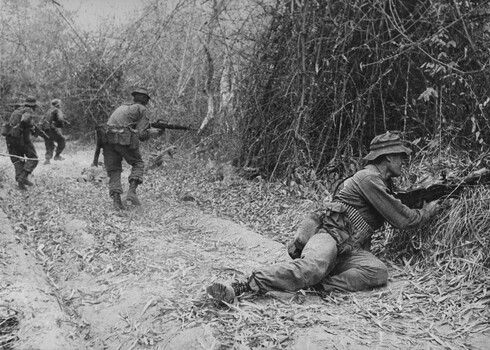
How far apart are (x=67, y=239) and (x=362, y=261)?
3.64m

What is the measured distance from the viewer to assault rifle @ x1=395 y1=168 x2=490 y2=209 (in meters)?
4.62

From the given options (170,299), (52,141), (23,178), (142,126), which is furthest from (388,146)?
(52,141)

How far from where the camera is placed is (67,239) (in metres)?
6.29

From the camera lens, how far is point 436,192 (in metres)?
4.68

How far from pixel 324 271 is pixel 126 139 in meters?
4.54

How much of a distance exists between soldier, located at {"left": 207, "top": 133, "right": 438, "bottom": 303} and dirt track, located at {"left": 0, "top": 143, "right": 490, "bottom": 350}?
14 centimetres

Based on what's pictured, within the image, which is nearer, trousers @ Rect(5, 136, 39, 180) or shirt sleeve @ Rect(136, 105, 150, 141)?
shirt sleeve @ Rect(136, 105, 150, 141)

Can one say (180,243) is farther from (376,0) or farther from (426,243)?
(376,0)

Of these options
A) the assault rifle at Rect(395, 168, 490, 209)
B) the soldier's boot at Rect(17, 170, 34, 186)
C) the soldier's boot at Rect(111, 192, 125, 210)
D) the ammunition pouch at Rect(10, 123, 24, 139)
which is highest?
the assault rifle at Rect(395, 168, 490, 209)

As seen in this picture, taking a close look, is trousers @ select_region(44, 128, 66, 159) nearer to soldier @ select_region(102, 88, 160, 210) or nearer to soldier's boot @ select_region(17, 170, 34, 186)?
soldier's boot @ select_region(17, 170, 34, 186)

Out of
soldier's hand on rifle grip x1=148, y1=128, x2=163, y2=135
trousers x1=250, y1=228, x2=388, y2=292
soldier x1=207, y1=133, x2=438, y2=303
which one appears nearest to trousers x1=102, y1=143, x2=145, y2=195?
soldier's hand on rifle grip x1=148, y1=128, x2=163, y2=135

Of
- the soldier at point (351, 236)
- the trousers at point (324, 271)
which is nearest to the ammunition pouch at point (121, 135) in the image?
the soldier at point (351, 236)

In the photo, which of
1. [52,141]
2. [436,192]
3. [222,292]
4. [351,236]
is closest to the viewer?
[222,292]

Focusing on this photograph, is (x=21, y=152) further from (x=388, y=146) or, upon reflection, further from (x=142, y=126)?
(x=388, y=146)
